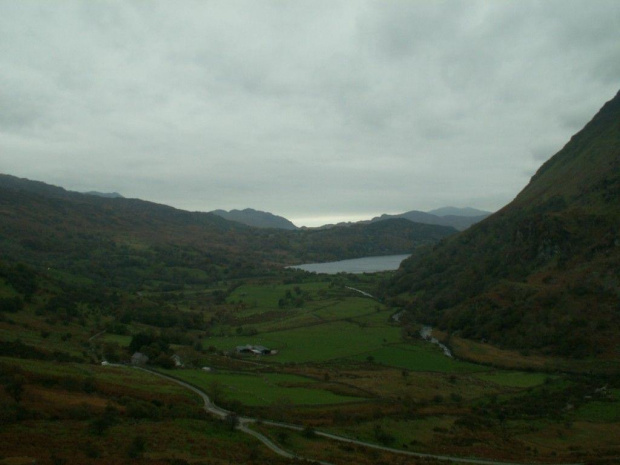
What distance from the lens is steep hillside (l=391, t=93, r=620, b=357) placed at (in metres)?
77.3

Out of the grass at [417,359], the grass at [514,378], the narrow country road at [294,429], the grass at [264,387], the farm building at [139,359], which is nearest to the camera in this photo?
the narrow country road at [294,429]

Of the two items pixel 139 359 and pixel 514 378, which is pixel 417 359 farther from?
pixel 139 359

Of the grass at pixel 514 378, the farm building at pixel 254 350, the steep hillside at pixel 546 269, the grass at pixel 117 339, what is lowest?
the farm building at pixel 254 350

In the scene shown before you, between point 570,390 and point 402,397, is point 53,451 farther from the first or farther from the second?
point 570,390

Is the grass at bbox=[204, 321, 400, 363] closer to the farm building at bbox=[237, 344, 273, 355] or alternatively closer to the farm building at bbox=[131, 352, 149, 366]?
the farm building at bbox=[237, 344, 273, 355]

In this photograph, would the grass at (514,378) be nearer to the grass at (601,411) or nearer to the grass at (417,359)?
the grass at (417,359)

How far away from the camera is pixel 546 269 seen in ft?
326

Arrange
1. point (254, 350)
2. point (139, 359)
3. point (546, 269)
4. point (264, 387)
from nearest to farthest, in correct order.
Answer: point (264, 387) → point (139, 359) → point (254, 350) → point (546, 269)

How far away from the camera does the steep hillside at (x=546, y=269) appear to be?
254 feet

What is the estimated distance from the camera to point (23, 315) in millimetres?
76000

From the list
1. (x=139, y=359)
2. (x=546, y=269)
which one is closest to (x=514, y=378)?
(x=546, y=269)

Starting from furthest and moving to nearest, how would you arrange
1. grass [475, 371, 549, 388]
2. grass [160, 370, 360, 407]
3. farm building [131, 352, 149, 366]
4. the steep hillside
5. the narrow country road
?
the steep hillside, farm building [131, 352, 149, 366], grass [475, 371, 549, 388], grass [160, 370, 360, 407], the narrow country road

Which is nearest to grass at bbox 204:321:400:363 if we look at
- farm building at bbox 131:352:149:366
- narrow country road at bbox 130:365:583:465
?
farm building at bbox 131:352:149:366

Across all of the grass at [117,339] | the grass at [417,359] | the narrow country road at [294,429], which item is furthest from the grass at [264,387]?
the grass at [117,339]
